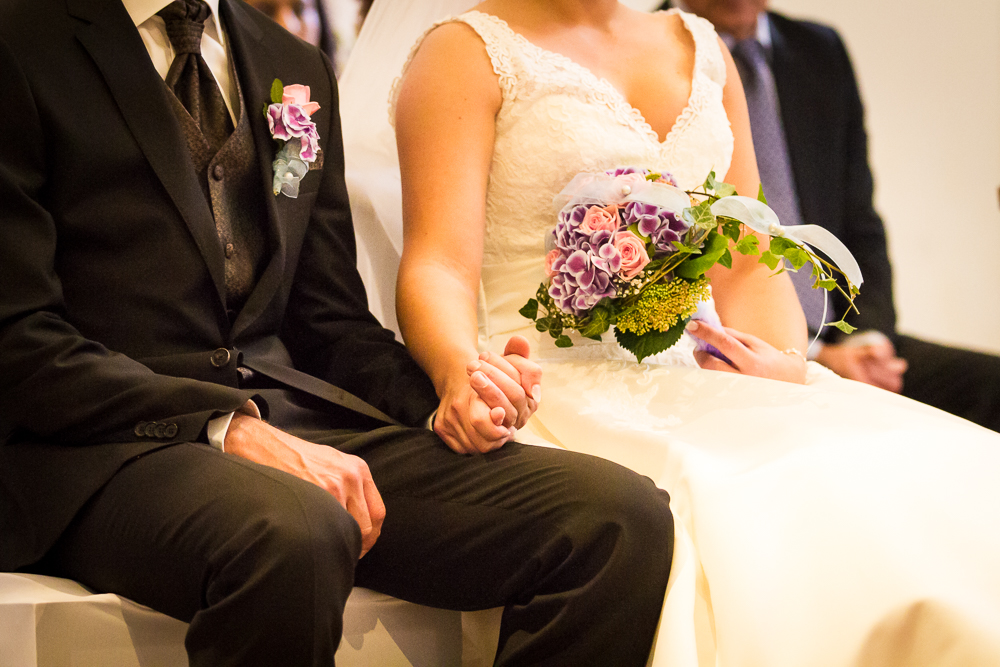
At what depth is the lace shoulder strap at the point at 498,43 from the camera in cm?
142

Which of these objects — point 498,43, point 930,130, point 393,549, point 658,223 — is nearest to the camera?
point 393,549

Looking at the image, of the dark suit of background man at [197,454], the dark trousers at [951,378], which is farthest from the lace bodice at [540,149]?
the dark trousers at [951,378]

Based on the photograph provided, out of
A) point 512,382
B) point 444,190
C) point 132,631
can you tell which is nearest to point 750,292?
point 444,190

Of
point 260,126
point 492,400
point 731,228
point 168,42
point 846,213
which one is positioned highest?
point 168,42

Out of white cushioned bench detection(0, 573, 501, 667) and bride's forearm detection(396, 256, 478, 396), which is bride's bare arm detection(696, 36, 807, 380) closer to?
bride's forearm detection(396, 256, 478, 396)

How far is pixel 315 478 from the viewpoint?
92 cm

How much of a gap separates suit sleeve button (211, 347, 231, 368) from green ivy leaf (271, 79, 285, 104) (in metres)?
0.39

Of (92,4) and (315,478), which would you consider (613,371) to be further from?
(92,4)

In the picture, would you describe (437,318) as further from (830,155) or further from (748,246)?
(830,155)

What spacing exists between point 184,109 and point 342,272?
1.11 ft

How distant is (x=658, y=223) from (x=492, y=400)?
0.41m

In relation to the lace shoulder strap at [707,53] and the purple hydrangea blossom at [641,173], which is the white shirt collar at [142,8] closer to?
the purple hydrangea blossom at [641,173]

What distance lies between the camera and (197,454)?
0.90 m

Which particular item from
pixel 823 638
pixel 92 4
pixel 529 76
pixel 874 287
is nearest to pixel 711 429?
pixel 823 638
